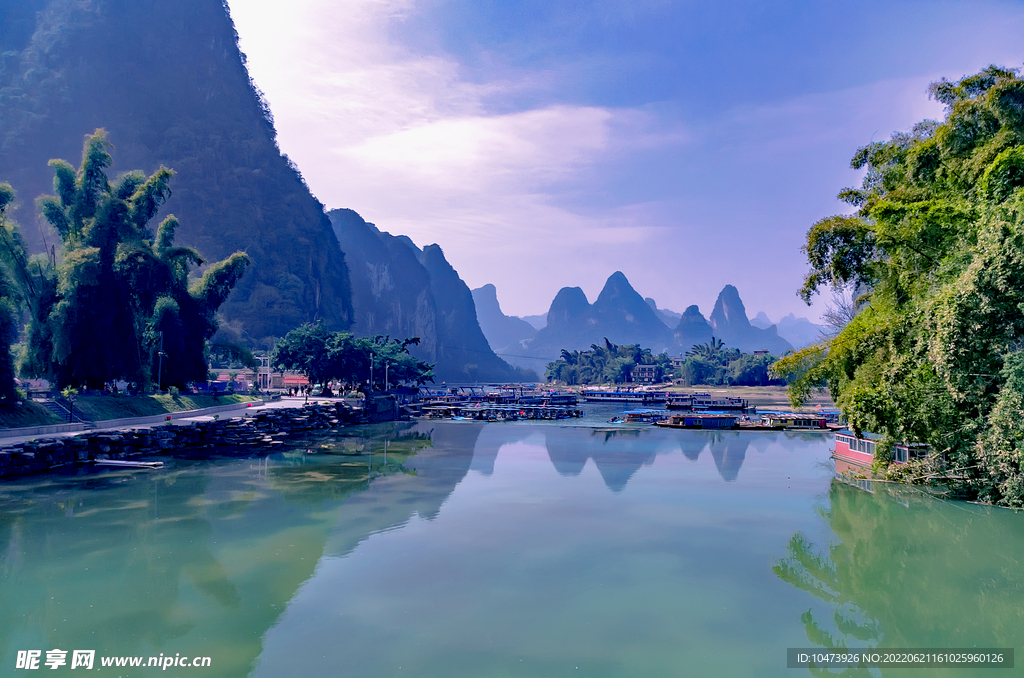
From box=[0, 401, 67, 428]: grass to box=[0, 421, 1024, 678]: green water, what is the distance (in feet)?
18.8

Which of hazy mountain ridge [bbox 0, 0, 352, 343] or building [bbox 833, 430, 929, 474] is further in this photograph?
hazy mountain ridge [bbox 0, 0, 352, 343]

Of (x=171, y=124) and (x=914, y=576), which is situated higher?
(x=171, y=124)

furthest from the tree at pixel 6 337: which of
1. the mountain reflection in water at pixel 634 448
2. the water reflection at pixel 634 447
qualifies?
the mountain reflection in water at pixel 634 448

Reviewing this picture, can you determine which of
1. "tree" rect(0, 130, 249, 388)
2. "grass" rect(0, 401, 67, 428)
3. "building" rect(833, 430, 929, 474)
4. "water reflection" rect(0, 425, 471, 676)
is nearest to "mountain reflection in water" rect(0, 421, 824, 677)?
"water reflection" rect(0, 425, 471, 676)

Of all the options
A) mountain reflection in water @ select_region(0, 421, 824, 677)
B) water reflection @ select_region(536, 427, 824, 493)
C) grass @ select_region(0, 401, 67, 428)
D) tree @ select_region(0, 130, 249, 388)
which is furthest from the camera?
tree @ select_region(0, 130, 249, 388)

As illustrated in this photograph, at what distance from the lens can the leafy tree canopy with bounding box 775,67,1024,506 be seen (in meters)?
18.2

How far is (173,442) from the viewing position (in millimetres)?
35031

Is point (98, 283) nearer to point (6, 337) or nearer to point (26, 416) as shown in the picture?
point (6, 337)

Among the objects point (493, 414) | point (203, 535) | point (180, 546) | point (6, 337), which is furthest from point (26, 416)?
point (493, 414)

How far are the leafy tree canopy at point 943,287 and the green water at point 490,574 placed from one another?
11.3ft

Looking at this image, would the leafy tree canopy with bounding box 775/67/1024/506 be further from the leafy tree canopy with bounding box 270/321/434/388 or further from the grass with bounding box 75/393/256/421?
the leafy tree canopy with bounding box 270/321/434/388

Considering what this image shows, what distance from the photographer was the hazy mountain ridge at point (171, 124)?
373 feet

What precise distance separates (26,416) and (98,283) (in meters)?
9.67

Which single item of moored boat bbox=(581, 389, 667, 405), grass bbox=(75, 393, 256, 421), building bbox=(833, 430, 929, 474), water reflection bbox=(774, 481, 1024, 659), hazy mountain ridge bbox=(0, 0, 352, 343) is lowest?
moored boat bbox=(581, 389, 667, 405)
